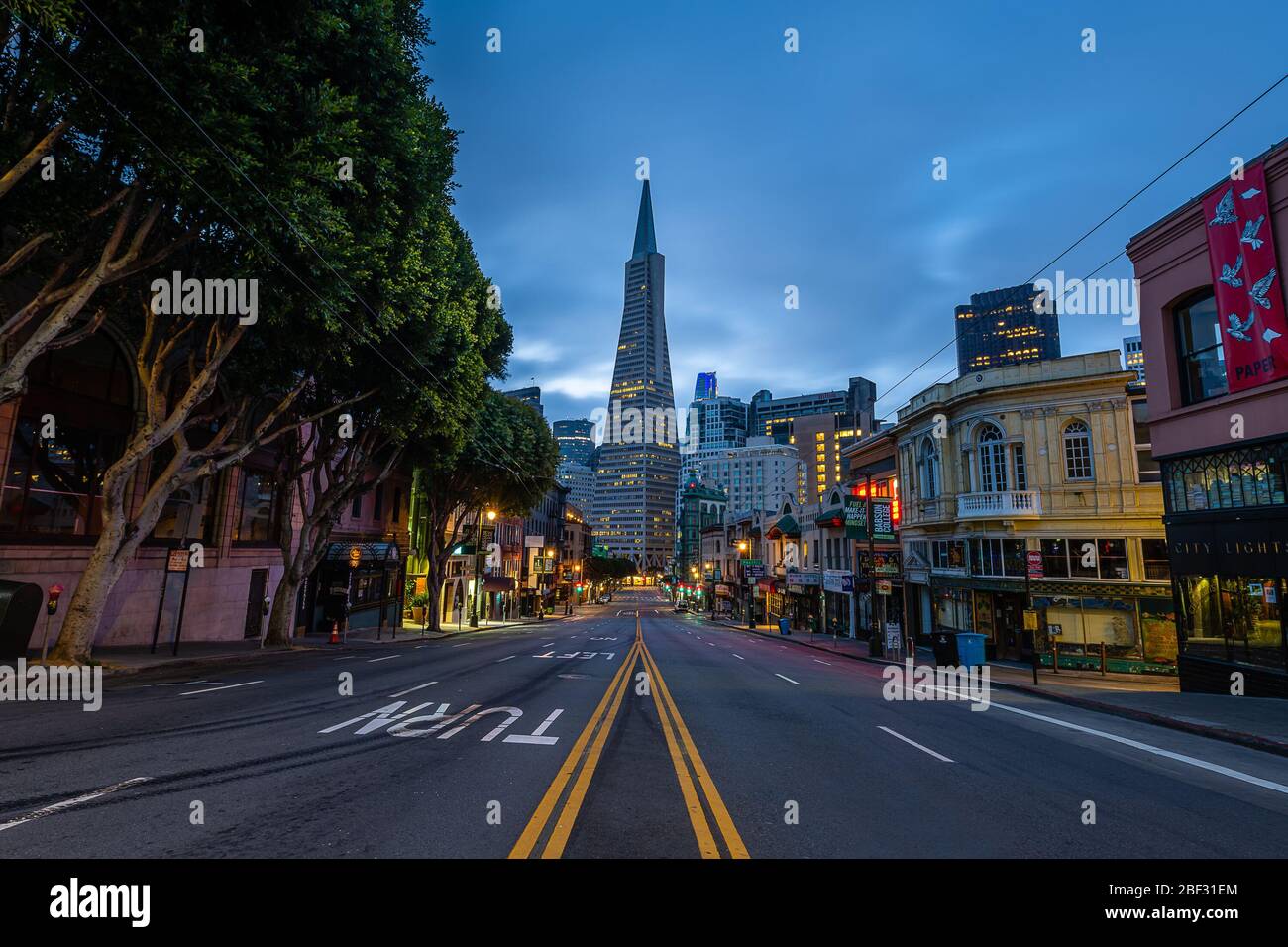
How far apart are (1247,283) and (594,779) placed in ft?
62.8

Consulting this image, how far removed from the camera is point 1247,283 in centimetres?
1409

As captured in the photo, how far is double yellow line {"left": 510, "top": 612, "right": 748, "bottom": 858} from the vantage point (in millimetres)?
4742

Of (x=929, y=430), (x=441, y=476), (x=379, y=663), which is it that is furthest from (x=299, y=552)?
(x=929, y=430)

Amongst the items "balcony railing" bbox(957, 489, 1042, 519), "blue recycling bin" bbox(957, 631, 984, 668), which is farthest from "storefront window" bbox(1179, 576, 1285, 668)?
"balcony railing" bbox(957, 489, 1042, 519)

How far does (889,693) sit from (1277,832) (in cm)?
895

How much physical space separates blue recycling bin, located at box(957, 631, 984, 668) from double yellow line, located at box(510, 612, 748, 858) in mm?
14525

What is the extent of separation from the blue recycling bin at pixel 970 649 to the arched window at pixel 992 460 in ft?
24.2

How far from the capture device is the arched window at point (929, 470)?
92.9 ft

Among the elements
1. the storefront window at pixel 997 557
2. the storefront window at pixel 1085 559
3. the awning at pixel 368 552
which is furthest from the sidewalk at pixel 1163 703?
the awning at pixel 368 552

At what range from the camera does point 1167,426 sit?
16.7m

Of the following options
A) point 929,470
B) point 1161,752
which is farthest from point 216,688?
point 929,470

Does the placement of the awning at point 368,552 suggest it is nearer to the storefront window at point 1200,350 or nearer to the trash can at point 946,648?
the trash can at point 946,648

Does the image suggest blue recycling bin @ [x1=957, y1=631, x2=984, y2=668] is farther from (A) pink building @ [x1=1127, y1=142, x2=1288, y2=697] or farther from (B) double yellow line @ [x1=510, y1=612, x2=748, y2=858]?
(B) double yellow line @ [x1=510, y1=612, x2=748, y2=858]
